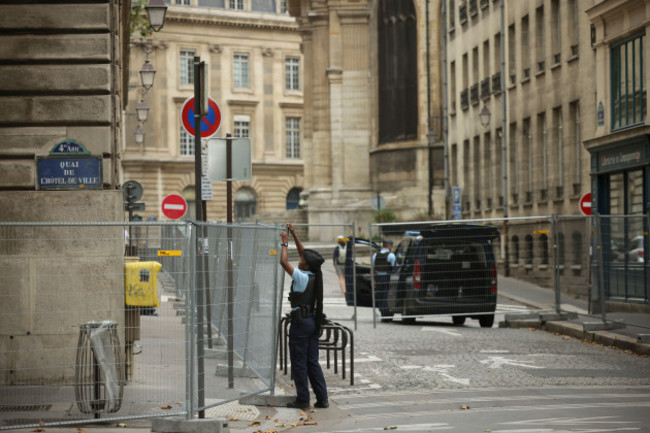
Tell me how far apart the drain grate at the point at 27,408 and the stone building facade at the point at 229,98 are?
91088 millimetres

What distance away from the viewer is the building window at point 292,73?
11306 cm

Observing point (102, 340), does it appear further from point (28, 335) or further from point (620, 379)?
point (620, 379)

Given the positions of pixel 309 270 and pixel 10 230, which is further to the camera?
pixel 309 270

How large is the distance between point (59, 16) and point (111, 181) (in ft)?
6.38

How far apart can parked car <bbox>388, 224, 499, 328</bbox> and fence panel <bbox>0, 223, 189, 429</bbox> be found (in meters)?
12.8

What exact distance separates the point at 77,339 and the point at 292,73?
10177 centimetres

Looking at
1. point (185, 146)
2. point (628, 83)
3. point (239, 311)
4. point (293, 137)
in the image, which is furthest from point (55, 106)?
point (293, 137)

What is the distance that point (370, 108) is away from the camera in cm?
7525

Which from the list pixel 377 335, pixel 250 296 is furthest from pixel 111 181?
pixel 377 335

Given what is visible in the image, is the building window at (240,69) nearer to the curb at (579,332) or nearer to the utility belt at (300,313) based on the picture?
the curb at (579,332)

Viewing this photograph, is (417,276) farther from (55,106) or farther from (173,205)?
(55,106)

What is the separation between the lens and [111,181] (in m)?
16.2

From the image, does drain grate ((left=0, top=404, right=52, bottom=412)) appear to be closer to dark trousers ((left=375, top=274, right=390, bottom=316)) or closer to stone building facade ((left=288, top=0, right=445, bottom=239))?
dark trousers ((left=375, top=274, right=390, bottom=316))

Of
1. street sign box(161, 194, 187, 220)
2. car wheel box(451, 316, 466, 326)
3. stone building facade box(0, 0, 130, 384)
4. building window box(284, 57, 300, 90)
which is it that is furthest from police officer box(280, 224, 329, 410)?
building window box(284, 57, 300, 90)
